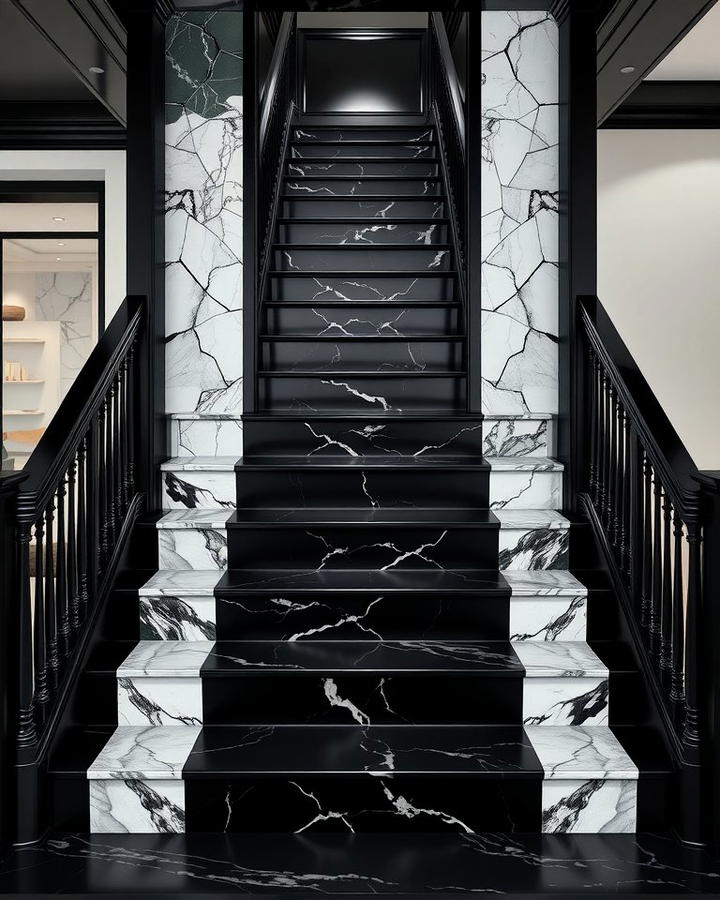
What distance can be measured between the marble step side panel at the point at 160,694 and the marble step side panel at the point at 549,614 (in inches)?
40.9

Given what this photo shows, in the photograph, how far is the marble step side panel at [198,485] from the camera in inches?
127

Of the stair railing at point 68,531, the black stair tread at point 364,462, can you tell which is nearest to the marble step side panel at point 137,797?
the stair railing at point 68,531

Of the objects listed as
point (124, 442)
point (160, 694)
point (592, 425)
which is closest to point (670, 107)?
point (592, 425)

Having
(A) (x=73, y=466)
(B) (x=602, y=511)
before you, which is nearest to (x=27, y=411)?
(A) (x=73, y=466)

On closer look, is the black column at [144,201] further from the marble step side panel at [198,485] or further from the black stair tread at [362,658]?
the black stair tread at [362,658]

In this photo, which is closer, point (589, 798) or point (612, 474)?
point (589, 798)

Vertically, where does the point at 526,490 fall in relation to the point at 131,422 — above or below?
below

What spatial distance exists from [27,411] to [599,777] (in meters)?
7.19

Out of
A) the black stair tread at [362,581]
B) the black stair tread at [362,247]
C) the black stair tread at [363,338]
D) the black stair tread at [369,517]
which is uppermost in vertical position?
the black stair tread at [362,247]

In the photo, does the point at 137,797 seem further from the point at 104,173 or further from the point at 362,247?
the point at 104,173

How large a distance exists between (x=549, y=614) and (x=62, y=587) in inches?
60.2

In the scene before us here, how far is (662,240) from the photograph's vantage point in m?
5.63

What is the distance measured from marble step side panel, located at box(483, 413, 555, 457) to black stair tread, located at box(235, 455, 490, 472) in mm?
149

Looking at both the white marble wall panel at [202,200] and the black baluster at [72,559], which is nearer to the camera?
the black baluster at [72,559]
